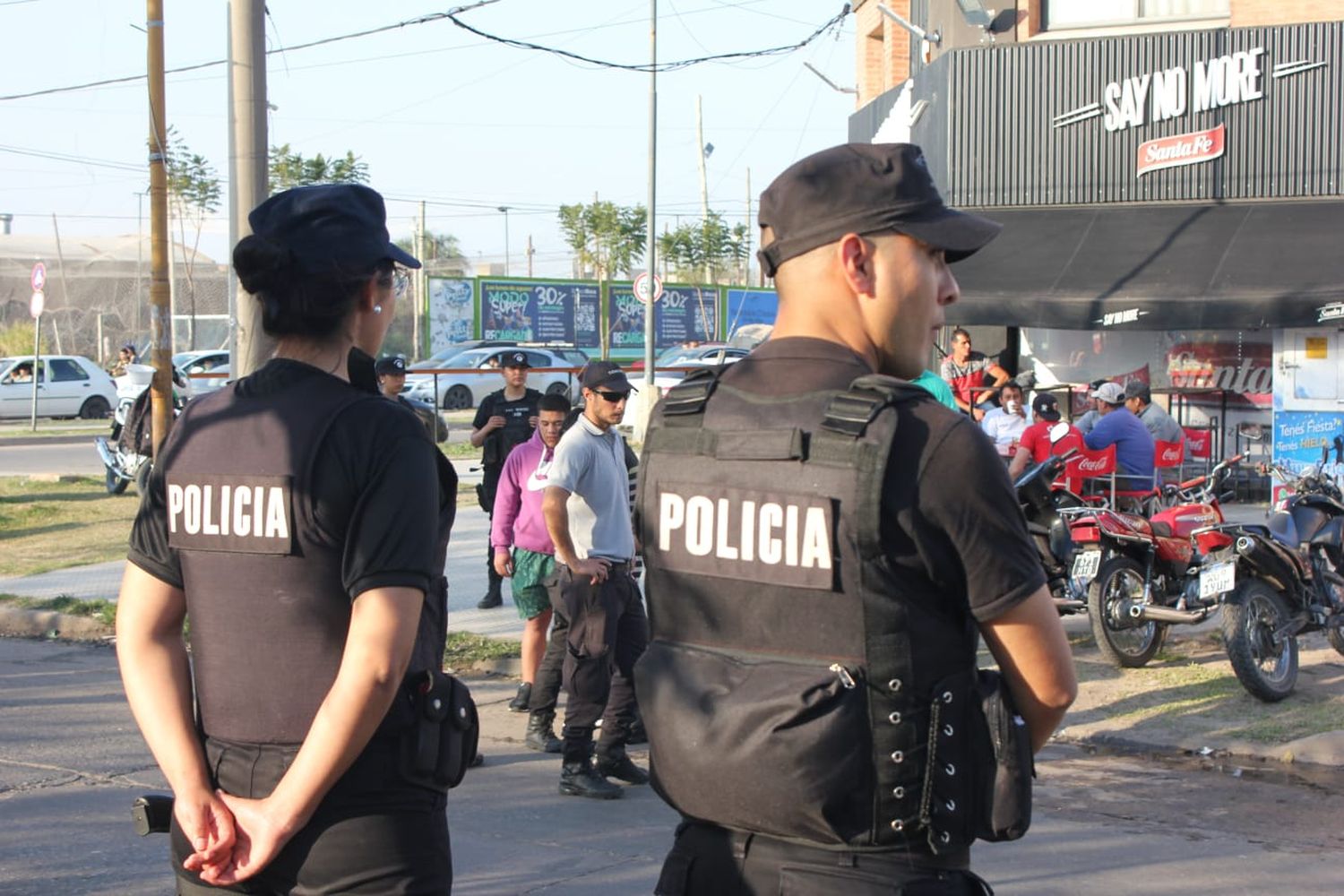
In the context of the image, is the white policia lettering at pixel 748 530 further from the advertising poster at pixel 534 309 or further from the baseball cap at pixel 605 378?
the advertising poster at pixel 534 309

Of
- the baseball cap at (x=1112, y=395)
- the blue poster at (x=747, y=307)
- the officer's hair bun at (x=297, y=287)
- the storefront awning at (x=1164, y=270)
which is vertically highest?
the blue poster at (x=747, y=307)

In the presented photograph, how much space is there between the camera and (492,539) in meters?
8.14

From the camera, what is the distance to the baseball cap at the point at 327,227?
257 centimetres

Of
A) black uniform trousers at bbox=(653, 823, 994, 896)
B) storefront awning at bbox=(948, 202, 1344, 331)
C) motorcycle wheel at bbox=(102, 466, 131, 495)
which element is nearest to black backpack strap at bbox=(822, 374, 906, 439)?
black uniform trousers at bbox=(653, 823, 994, 896)

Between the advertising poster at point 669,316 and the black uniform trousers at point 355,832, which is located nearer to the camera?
the black uniform trousers at point 355,832

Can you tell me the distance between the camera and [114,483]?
744 inches

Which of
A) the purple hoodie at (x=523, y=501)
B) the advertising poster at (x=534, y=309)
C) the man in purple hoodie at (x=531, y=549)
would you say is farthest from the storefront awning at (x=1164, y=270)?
the advertising poster at (x=534, y=309)

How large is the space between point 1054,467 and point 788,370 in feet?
25.3

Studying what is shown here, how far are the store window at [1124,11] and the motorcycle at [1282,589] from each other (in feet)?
31.6

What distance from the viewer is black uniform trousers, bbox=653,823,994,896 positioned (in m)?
2.16

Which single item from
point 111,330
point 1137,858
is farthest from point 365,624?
point 111,330

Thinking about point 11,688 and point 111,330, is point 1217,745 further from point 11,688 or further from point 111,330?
point 111,330

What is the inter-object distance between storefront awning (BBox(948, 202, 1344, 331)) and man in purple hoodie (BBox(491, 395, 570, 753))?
826 cm

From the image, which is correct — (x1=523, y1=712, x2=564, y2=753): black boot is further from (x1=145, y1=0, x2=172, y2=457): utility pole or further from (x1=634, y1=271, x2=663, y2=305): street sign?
(x1=634, y1=271, x2=663, y2=305): street sign
